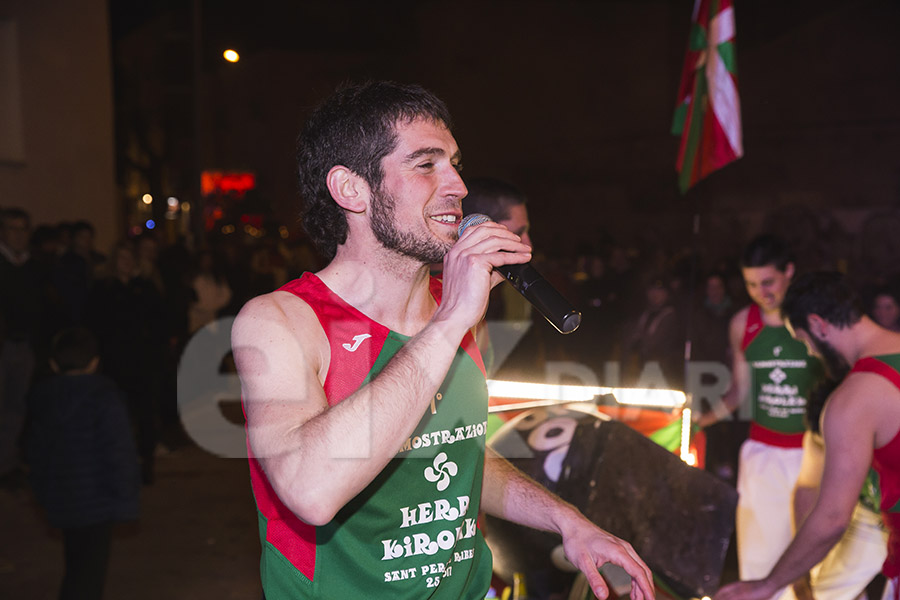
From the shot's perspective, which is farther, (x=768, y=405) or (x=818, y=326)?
(x=768, y=405)

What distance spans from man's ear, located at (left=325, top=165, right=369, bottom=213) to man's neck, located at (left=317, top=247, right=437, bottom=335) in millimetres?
125

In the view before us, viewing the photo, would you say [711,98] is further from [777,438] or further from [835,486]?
[835,486]

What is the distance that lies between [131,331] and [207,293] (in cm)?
209

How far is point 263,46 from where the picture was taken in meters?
22.7

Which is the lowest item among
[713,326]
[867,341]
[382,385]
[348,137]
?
[713,326]

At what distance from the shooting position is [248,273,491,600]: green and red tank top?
1690mm

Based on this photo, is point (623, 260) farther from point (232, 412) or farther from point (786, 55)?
point (786, 55)

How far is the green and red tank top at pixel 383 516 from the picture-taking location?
1690mm

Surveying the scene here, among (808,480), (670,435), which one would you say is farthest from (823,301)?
(808,480)

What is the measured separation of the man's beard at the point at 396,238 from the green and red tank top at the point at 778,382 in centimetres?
342

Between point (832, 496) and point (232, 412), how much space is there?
795 cm

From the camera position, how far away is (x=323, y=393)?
162cm

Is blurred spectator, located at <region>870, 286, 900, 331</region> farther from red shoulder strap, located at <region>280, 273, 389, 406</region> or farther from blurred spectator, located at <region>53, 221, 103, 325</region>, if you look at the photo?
blurred spectator, located at <region>53, 221, 103, 325</region>

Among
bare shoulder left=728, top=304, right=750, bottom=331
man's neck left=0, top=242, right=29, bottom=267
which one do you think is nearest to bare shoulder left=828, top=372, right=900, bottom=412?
bare shoulder left=728, top=304, right=750, bottom=331
